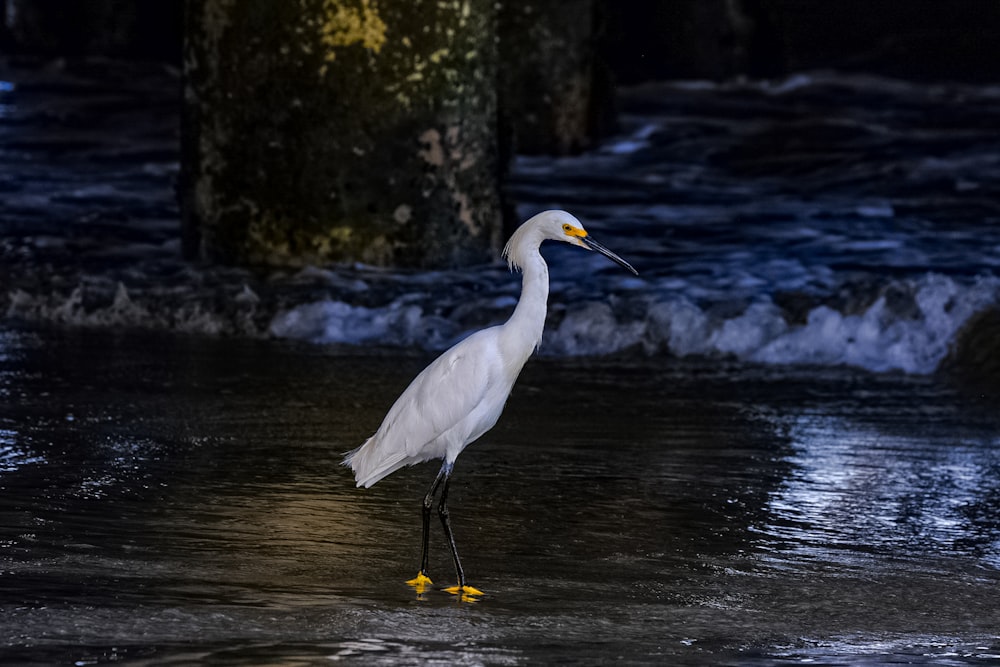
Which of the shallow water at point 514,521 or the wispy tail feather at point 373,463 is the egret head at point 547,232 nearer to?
the wispy tail feather at point 373,463

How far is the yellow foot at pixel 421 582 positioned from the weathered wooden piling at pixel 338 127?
5.88 metres

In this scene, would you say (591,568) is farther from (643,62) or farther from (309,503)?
(643,62)

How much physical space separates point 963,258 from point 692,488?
21.4 ft

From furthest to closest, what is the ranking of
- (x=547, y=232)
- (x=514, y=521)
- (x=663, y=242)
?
(x=663, y=242), (x=514, y=521), (x=547, y=232)

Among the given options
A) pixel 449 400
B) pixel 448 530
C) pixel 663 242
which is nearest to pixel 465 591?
pixel 448 530

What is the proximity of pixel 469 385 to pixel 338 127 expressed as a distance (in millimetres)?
5552

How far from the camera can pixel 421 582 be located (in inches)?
184

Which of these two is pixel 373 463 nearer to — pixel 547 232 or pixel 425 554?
pixel 425 554

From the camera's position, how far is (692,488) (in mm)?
5992

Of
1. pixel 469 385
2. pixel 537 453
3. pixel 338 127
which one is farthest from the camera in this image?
pixel 338 127

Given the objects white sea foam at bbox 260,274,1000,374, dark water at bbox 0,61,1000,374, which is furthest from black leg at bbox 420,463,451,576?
dark water at bbox 0,61,1000,374

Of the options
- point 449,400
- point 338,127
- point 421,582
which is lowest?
point 421,582

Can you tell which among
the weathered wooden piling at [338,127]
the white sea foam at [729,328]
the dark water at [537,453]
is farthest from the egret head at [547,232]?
the weathered wooden piling at [338,127]

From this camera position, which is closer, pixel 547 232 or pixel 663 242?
pixel 547 232
